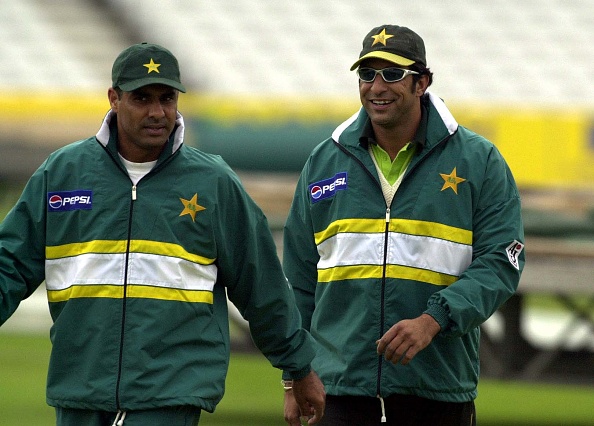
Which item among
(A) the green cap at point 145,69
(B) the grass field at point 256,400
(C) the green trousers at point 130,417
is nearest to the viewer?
(C) the green trousers at point 130,417

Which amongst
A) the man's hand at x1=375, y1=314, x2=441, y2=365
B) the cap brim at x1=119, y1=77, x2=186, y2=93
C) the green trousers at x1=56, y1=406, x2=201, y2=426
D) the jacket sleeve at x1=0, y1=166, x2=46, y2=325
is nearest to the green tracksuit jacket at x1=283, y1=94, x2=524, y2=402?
the man's hand at x1=375, y1=314, x2=441, y2=365

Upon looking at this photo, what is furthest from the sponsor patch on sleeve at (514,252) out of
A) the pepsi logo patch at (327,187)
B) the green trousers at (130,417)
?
the green trousers at (130,417)

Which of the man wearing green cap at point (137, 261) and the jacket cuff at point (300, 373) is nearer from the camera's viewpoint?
the man wearing green cap at point (137, 261)

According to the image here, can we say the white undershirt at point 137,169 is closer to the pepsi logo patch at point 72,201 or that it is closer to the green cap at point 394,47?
the pepsi logo patch at point 72,201

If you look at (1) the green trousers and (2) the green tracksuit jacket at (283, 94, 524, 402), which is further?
(2) the green tracksuit jacket at (283, 94, 524, 402)

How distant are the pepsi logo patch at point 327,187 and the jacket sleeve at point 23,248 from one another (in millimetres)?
1098

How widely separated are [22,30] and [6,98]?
11.6 ft

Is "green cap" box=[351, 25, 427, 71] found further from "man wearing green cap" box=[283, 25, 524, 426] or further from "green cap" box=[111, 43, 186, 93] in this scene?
"green cap" box=[111, 43, 186, 93]

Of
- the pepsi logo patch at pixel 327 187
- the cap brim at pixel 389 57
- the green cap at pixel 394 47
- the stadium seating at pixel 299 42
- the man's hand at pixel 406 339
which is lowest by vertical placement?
the man's hand at pixel 406 339

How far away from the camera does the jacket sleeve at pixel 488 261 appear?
455 centimetres

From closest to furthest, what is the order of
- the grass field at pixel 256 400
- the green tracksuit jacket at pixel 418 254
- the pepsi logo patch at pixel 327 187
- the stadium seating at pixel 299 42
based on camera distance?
the green tracksuit jacket at pixel 418 254, the pepsi logo patch at pixel 327 187, the grass field at pixel 256 400, the stadium seating at pixel 299 42

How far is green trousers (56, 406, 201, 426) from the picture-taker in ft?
13.9

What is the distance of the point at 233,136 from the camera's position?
58.7 ft

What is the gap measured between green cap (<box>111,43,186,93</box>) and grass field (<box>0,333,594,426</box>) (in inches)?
224
